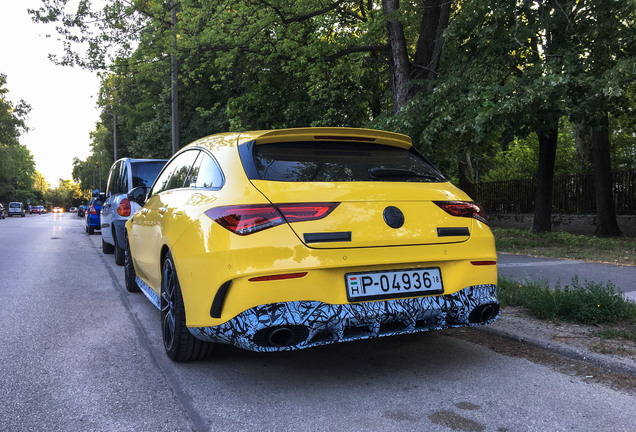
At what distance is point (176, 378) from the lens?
3553 mm

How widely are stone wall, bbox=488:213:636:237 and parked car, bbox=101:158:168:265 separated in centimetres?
1367

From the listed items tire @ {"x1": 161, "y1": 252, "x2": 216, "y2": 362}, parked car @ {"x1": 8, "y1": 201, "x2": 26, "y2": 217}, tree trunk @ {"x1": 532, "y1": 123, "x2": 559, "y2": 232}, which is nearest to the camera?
tire @ {"x1": 161, "y1": 252, "x2": 216, "y2": 362}

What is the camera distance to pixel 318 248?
312cm

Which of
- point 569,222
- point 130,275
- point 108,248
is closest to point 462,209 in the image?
point 130,275

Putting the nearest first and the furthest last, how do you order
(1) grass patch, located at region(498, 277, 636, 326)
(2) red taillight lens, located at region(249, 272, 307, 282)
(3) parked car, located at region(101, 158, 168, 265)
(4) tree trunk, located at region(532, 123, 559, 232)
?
(2) red taillight lens, located at region(249, 272, 307, 282) → (1) grass patch, located at region(498, 277, 636, 326) → (3) parked car, located at region(101, 158, 168, 265) → (4) tree trunk, located at region(532, 123, 559, 232)

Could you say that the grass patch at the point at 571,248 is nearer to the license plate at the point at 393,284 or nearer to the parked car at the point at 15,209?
the license plate at the point at 393,284

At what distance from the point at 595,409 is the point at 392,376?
1213mm

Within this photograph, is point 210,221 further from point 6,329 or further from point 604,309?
point 604,309

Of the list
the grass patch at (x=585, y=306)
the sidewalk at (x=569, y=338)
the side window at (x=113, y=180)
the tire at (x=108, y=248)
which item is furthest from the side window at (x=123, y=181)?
the grass patch at (x=585, y=306)

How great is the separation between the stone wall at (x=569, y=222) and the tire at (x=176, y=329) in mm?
15479

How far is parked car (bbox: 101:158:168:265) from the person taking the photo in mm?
8938

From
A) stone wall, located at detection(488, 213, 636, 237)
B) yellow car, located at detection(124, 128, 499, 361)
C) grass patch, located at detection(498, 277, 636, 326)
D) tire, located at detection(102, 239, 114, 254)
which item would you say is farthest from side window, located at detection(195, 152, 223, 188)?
stone wall, located at detection(488, 213, 636, 237)

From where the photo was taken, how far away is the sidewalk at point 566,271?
685cm

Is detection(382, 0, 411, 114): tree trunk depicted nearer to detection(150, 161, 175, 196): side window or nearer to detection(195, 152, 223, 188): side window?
detection(150, 161, 175, 196): side window
